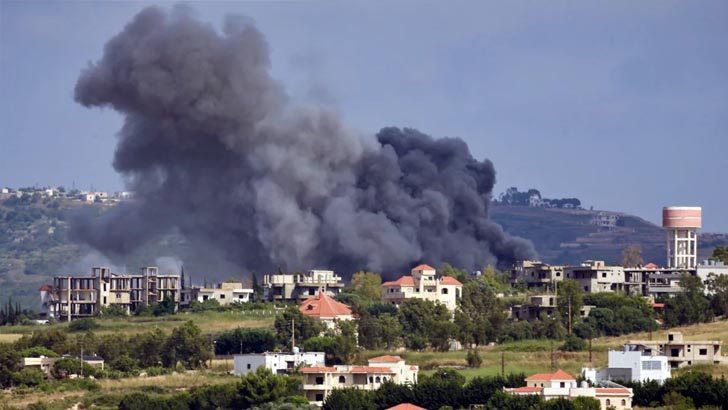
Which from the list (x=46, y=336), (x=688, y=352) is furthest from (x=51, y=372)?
(x=688, y=352)

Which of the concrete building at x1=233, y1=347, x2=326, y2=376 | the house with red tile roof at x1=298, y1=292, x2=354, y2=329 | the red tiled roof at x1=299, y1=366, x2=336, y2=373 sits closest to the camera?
the red tiled roof at x1=299, y1=366, x2=336, y2=373

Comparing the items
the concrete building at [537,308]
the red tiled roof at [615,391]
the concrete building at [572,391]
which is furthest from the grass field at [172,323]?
the red tiled roof at [615,391]

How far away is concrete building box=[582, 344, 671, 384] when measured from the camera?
2496 inches

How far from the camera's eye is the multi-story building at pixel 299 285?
89375 mm

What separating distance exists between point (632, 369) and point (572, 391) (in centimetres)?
471

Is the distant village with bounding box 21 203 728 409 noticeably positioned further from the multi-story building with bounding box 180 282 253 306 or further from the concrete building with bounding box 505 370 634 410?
the concrete building with bounding box 505 370 634 410

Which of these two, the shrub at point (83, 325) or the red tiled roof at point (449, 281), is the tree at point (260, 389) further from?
the red tiled roof at point (449, 281)

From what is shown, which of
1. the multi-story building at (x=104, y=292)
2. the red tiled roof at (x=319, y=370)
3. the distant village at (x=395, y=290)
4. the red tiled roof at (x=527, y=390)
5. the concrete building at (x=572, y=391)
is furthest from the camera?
the multi-story building at (x=104, y=292)

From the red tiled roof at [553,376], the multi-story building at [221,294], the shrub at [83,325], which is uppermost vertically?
the multi-story building at [221,294]

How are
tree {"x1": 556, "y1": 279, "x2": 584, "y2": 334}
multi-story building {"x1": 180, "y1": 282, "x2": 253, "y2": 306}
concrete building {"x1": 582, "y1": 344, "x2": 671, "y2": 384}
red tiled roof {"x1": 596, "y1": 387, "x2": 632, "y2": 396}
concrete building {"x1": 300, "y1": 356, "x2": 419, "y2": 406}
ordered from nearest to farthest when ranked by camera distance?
red tiled roof {"x1": 596, "y1": 387, "x2": 632, "y2": 396} → concrete building {"x1": 582, "y1": 344, "x2": 671, "y2": 384} → concrete building {"x1": 300, "y1": 356, "x2": 419, "y2": 406} → tree {"x1": 556, "y1": 279, "x2": 584, "y2": 334} → multi-story building {"x1": 180, "y1": 282, "x2": 253, "y2": 306}

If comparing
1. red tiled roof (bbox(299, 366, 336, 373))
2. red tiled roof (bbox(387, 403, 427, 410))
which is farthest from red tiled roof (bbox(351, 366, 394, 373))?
red tiled roof (bbox(387, 403, 427, 410))

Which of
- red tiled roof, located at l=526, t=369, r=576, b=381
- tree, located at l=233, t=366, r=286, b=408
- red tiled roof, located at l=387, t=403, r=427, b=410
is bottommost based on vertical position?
red tiled roof, located at l=387, t=403, r=427, b=410

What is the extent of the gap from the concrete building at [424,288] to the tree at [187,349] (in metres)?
16.9

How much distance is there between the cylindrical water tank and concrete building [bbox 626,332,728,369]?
28670 millimetres
